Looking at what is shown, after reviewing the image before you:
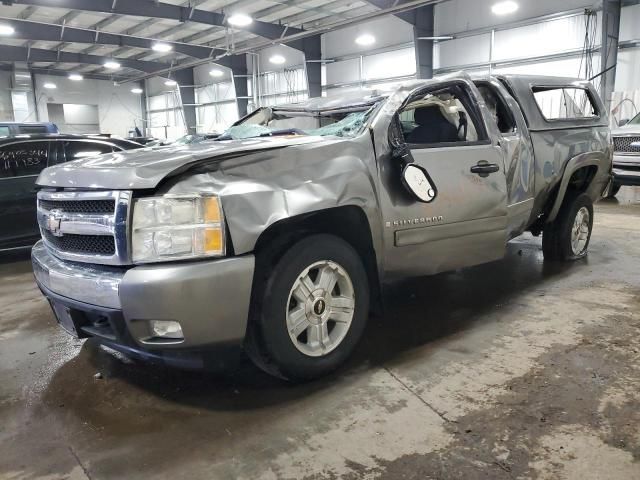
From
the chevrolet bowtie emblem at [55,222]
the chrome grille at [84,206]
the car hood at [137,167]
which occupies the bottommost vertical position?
the chevrolet bowtie emblem at [55,222]

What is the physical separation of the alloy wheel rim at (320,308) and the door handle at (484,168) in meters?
1.29

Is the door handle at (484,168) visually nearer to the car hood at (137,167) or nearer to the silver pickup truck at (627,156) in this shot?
the car hood at (137,167)

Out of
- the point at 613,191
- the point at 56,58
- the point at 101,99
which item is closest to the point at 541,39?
the point at 613,191

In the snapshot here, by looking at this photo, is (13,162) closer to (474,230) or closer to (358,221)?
(358,221)

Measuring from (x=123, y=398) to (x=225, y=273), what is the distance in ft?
3.27

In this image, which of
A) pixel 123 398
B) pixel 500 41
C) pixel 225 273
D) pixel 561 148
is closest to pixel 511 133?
pixel 561 148

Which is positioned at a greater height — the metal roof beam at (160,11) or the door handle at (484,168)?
the metal roof beam at (160,11)

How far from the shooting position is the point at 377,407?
8.29ft

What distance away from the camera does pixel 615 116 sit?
41.2 ft

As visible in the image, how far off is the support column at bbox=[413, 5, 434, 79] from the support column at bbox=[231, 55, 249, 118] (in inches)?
372

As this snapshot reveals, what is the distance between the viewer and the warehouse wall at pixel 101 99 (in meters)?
28.0

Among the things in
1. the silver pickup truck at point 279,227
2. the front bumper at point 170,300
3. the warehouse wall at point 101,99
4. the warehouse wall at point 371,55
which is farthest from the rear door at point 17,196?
the warehouse wall at point 101,99

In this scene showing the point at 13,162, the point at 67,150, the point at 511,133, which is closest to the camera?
the point at 511,133

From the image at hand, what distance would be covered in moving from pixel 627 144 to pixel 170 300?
10.1m
